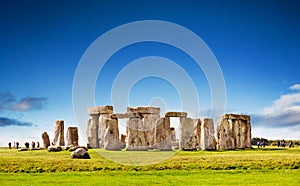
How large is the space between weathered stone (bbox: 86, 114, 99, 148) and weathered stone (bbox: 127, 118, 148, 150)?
5.26m

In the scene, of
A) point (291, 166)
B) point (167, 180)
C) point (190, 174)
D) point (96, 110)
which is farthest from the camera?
point (96, 110)

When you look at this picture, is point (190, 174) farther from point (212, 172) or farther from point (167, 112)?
point (167, 112)

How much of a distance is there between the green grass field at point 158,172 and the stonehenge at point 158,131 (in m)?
13.1

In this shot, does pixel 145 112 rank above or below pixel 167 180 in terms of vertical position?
above

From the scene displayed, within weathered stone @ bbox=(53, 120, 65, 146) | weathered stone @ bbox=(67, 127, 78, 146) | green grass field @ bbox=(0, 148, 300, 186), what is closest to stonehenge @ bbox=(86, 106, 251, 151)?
weathered stone @ bbox=(67, 127, 78, 146)

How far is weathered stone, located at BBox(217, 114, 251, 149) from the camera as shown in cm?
4775

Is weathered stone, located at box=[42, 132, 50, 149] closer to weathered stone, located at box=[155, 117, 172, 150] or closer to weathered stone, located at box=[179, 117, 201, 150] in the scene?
weathered stone, located at box=[155, 117, 172, 150]

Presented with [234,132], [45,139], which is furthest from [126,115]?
[234,132]

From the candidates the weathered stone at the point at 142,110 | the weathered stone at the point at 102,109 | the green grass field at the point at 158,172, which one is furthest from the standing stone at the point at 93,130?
the green grass field at the point at 158,172

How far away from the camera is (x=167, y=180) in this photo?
24.7 metres

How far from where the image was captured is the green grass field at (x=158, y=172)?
79.7ft

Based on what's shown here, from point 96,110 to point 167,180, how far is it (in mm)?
25897

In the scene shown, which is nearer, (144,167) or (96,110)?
(144,167)

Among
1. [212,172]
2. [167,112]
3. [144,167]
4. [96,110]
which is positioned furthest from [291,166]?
[96,110]
